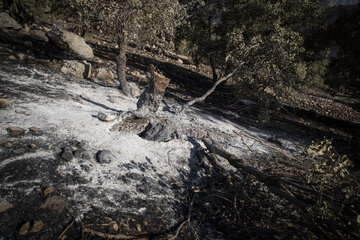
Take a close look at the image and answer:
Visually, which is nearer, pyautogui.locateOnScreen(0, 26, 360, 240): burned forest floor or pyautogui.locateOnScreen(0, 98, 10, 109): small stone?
pyautogui.locateOnScreen(0, 26, 360, 240): burned forest floor

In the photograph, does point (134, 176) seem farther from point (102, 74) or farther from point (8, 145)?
point (102, 74)

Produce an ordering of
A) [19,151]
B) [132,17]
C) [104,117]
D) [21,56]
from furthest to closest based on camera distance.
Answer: [21,56] < [132,17] < [104,117] < [19,151]

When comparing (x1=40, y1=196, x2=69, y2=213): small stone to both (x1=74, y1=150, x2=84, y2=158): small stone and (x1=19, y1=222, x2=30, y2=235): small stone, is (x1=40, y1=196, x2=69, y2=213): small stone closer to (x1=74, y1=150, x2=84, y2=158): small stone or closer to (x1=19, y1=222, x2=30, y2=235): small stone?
(x1=19, y1=222, x2=30, y2=235): small stone

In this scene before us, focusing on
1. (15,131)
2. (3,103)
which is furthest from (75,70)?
(15,131)

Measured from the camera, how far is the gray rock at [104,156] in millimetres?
4038

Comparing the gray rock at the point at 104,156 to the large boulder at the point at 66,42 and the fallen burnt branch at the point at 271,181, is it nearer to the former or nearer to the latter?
the fallen burnt branch at the point at 271,181

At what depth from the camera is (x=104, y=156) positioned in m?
4.09

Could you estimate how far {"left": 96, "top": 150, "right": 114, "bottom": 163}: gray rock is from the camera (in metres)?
4.04

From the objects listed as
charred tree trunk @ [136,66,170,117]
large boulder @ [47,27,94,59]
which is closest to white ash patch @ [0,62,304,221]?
charred tree trunk @ [136,66,170,117]

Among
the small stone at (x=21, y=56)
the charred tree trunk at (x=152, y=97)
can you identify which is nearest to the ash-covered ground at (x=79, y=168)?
the charred tree trunk at (x=152, y=97)

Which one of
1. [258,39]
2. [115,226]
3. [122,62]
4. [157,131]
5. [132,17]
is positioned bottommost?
[115,226]

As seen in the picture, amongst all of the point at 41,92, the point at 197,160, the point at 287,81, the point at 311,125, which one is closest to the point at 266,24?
the point at 287,81

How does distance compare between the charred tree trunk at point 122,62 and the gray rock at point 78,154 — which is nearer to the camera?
the gray rock at point 78,154

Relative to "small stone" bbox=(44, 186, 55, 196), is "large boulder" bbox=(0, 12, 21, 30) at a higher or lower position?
higher
